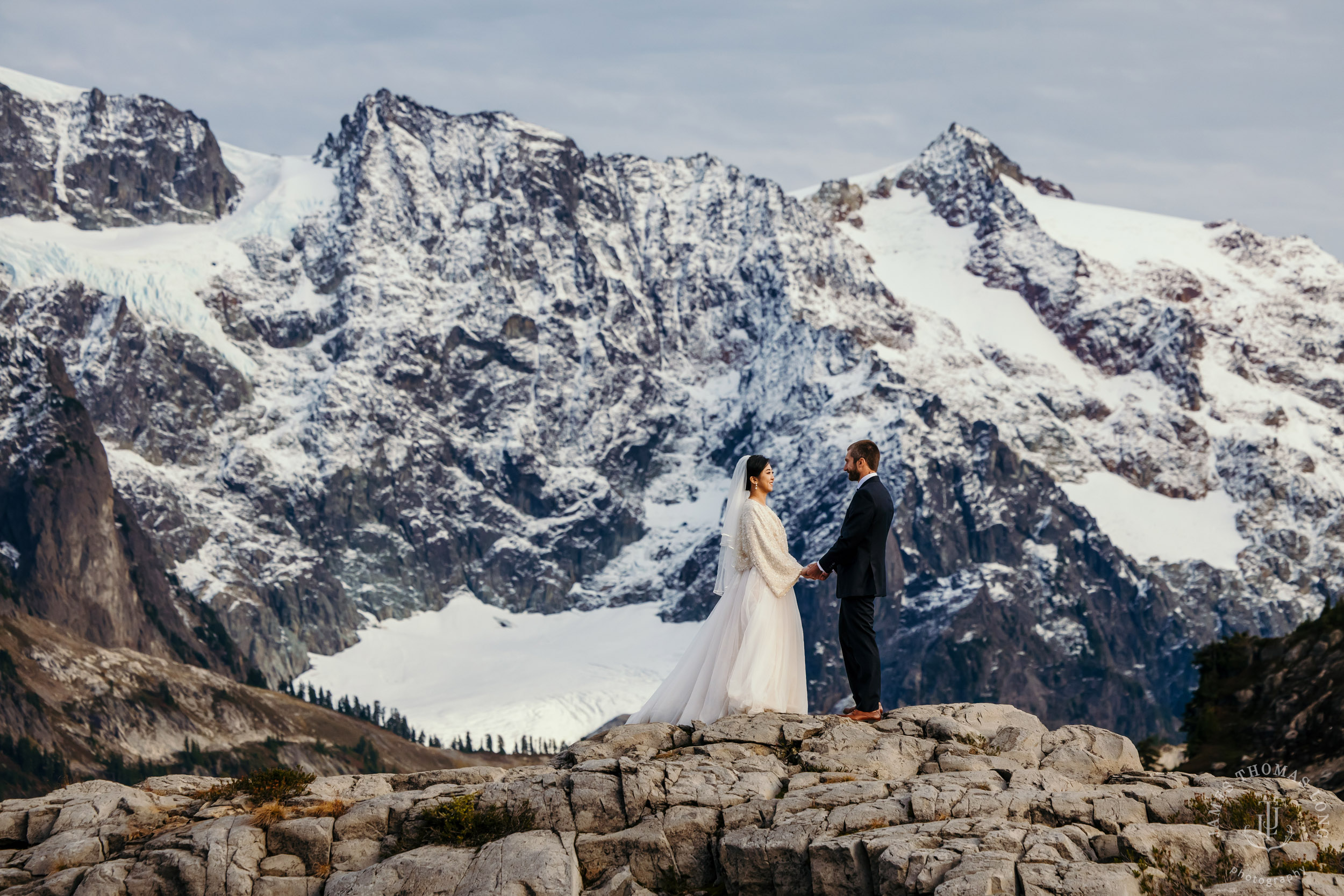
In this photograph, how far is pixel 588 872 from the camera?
29219 millimetres

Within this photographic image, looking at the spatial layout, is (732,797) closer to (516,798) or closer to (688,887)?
(688,887)

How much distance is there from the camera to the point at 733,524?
119ft

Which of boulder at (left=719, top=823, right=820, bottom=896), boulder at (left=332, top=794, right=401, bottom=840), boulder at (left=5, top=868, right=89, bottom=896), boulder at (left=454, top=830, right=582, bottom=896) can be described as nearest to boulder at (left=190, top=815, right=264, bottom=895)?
boulder at (left=332, top=794, right=401, bottom=840)

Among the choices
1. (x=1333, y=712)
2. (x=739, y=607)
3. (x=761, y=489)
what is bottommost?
(x=1333, y=712)

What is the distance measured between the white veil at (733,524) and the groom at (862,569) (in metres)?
2.48

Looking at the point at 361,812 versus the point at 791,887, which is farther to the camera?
the point at 361,812

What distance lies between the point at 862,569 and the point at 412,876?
12148 millimetres

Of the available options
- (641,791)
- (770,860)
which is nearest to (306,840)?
(641,791)

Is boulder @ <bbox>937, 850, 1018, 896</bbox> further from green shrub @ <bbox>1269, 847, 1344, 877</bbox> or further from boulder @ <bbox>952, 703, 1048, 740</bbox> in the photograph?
Result: boulder @ <bbox>952, 703, 1048, 740</bbox>

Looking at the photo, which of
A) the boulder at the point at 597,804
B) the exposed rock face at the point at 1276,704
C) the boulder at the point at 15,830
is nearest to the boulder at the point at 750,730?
the boulder at the point at 597,804

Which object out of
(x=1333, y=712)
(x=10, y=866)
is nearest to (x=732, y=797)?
(x=10, y=866)

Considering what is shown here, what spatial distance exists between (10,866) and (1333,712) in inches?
3143

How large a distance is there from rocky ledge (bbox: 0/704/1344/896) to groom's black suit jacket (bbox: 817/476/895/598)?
3.10 metres

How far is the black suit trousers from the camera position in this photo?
34.3m
